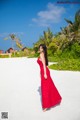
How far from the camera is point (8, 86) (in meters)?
2.58

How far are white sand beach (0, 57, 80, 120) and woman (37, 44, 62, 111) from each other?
0.04 metres

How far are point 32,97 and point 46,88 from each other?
0.11 metres

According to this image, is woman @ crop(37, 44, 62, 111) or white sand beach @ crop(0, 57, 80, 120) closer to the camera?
white sand beach @ crop(0, 57, 80, 120)

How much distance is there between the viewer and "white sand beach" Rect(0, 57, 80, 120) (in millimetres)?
2179

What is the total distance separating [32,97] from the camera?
2.47 m

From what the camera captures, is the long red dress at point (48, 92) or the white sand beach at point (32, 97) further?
the long red dress at point (48, 92)

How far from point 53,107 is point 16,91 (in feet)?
0.89

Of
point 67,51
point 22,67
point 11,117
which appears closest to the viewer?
point 11,117

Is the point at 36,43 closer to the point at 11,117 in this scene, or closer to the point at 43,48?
the point at 43,48

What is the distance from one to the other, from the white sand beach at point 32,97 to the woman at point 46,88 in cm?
4

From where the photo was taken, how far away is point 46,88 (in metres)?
2.46

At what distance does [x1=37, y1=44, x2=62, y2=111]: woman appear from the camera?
7.86 ft

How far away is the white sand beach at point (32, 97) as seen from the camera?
7.15ft

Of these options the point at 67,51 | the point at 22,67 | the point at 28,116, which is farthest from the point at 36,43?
the point at 22,67
